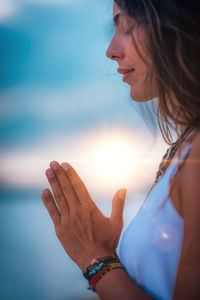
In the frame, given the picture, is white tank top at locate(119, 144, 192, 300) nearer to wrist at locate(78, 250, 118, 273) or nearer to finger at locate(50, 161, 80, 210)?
wrist at locate(78, 250, 118, 273)

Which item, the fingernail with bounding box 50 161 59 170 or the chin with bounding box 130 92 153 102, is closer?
the fingernail with bounding box 50 161 59 170

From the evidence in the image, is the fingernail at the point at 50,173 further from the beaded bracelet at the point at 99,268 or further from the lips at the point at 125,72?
the lips at the point at 125,72

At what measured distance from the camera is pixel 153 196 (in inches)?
54.8

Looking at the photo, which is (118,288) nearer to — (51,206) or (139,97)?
(51,206)

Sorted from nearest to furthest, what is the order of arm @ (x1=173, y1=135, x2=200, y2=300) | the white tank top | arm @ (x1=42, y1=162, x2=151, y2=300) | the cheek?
1. arm @ (x1=173, y1=135, x2=200, y2=300)
2. the white tank top
3. arm @ (x1=42, y1=162, x2=151, y2=300)
4. the cheek

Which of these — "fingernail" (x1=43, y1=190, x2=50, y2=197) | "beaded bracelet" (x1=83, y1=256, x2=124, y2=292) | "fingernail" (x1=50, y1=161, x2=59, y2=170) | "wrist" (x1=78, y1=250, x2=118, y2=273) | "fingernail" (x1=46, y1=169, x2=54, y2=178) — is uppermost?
"fingernail" (x1=50, y1=161, x2=59, y2=170)

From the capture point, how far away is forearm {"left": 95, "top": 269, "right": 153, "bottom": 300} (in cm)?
127

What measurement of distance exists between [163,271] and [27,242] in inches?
471

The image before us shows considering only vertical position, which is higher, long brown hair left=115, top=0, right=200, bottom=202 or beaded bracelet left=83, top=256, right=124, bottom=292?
long brown hair left=115, top=0, right=200, bottom=202

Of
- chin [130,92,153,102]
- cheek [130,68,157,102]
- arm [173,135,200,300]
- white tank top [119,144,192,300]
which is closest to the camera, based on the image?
arm [173,135,200,300]

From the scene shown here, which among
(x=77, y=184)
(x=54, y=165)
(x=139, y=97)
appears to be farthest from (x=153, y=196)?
(x=139, y=97)

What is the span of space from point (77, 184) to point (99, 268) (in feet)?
1.38

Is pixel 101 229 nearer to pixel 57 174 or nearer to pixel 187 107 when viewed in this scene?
pixel 57 174

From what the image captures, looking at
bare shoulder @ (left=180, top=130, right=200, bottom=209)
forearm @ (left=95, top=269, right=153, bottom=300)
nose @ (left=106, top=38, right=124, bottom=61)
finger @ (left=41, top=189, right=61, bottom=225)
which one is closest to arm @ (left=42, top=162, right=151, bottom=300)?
finger @ (left=41, top=189, right=61, bottom=225)
